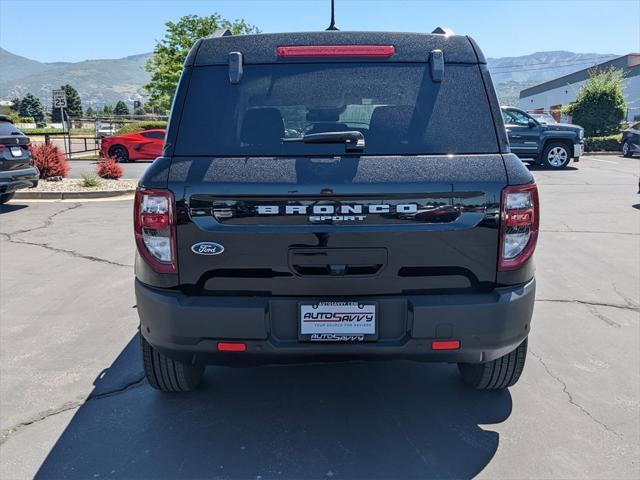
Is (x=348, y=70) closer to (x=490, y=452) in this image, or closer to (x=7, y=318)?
(x=490, y=452)

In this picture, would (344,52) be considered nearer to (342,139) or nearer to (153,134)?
(342,139)

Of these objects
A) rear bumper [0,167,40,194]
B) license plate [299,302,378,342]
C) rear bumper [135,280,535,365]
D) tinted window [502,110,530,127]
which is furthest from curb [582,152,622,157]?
license plate [299,302,378,342]

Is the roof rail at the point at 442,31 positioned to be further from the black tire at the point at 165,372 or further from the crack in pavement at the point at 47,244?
the crack in pavement at the point at 47,244

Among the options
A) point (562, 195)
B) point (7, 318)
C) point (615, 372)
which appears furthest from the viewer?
point (562, 195)

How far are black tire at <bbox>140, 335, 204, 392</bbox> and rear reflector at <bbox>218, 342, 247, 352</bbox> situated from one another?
580mm

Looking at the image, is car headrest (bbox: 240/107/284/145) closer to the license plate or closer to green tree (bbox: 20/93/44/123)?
the license plate

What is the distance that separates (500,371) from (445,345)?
82 cm

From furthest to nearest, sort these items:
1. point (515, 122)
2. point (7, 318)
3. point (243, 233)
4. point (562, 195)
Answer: point (515, 122) → point (562, 195) → point (7, 318) → point (243, 233)

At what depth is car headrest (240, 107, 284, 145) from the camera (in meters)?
2.77

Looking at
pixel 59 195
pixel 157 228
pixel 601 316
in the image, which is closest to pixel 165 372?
pixel 157 228

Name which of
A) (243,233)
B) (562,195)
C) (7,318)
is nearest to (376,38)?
(243,233)

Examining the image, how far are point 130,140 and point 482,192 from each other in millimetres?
21333

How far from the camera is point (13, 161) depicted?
999 cm

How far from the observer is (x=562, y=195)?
41.6ft
